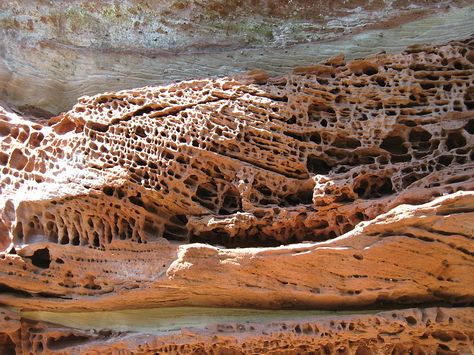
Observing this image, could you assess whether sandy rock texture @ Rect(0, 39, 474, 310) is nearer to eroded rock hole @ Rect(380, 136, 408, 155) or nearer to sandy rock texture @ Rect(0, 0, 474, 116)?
eroded rock hole @ Rect(380, 136, 408, 155)

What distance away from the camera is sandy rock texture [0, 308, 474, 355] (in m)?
1.87

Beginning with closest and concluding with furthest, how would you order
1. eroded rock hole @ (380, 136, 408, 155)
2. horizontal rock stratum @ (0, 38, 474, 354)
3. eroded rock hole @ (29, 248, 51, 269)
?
horizontal rock stratum @ (0, 38, 474, 354) → eroded rock hole @ (380, 136, 408, 155) → eroded rock hole @ (29, 248, 51, 269)

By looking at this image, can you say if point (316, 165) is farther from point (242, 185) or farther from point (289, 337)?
point (289, 337)

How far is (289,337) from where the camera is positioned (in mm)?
1993

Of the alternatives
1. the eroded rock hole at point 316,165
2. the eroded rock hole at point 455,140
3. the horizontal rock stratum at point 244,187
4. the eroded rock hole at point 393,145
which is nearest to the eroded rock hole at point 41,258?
the horizontal rock stratum at point 244,187

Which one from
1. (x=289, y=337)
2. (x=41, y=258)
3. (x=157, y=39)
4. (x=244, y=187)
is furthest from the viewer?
(x=157, y=39)

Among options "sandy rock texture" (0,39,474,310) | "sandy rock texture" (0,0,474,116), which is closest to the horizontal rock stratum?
"sandy rock texture" (0,39,474,310)

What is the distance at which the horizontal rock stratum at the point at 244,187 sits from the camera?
77.9 inches

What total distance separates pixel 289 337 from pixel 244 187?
520 mm

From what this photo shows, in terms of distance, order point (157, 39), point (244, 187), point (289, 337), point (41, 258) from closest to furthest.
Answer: point (289, 337) → point (244, 187) → point (41, 258) → point (157, 39)

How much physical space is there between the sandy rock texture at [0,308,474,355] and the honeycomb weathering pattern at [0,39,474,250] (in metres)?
0.30

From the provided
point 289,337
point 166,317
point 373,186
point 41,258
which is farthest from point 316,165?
point 41,258

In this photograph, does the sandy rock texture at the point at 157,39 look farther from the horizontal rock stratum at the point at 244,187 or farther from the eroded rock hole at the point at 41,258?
the eroded rock hole at the point at 41,258

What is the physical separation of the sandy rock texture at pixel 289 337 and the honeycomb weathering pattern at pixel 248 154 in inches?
12.0
